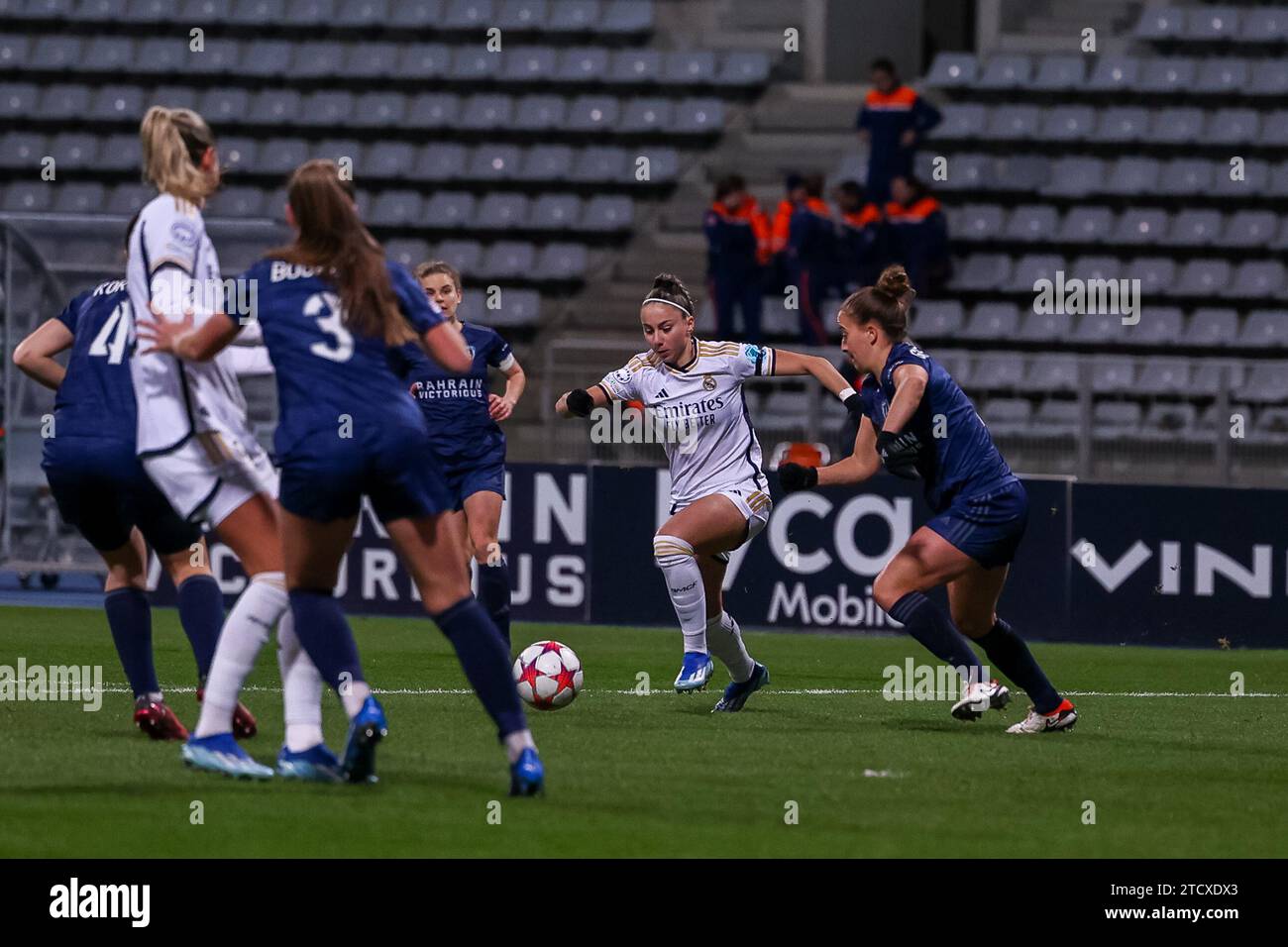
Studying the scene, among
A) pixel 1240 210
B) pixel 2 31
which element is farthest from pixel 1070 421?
pixel 2 31

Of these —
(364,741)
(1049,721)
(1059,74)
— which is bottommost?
(1049,721)

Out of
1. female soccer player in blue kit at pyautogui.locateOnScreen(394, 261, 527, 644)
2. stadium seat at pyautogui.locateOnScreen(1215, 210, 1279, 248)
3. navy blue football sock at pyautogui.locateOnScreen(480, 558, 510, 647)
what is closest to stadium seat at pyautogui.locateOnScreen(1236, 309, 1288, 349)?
stadium seat at pyautogui.locateOnScreen(1215, 210, 1279, 248)

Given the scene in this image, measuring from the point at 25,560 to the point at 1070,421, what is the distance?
8.11m

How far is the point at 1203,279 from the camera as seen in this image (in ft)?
68.9

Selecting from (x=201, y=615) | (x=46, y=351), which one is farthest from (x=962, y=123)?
(x=201, y=615)

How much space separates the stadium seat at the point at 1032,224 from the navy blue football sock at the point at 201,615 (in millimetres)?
14620

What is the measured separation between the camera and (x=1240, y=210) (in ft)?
70.8

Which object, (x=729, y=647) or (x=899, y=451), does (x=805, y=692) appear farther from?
(x=899, y=451)

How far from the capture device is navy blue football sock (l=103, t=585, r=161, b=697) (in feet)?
27.6

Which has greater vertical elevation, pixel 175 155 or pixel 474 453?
pixel 175 155

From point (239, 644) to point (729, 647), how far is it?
3530 mm

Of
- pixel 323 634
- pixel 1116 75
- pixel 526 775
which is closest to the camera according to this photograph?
pixel 526 775

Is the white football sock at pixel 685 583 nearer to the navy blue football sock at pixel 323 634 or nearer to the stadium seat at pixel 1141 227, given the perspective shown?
the navy blue football sock at pixel 323 634

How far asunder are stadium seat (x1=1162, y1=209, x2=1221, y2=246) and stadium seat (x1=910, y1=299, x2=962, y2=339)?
2329 mm
